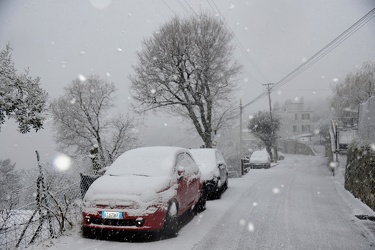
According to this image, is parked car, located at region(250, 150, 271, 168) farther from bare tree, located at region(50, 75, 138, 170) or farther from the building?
the building

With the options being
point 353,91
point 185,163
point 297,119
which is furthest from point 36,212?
point 297,119

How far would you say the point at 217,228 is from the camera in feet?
21.2

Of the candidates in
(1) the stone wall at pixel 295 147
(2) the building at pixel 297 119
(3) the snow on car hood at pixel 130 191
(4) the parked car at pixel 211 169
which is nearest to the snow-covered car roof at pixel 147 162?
(3) the snow on car hood at pixel 130 191

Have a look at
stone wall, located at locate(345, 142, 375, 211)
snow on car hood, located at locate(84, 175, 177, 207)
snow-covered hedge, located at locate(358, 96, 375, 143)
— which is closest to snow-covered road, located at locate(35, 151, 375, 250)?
stone wall, located at locate(345, 142, 375, 211)

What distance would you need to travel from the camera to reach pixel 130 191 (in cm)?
543

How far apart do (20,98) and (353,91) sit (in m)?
35.9

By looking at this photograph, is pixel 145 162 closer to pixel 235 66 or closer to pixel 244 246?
pixel 244 246

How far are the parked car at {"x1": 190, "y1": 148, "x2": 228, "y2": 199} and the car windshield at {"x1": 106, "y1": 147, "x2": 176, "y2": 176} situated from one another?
8.65 ft

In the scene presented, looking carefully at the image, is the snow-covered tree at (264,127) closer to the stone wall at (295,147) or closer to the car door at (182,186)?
the stone wall at (295,147)

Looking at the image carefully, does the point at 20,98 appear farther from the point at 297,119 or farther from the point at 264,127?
the point at 297,119

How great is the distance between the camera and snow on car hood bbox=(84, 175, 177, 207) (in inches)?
209

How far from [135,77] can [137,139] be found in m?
17.5

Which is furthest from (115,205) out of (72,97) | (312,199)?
(72,97)

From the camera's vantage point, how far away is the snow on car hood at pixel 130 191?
5.30 m
